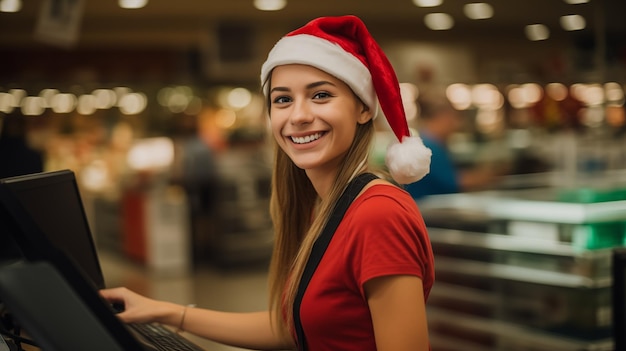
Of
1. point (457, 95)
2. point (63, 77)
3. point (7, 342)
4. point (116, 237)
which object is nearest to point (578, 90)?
point (7, 342)

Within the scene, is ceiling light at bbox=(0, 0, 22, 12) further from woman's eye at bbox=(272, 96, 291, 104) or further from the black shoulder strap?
the black shoulder strap

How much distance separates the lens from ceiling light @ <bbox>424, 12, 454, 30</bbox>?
28.1 feet

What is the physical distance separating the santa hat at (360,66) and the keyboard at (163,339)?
613 mm

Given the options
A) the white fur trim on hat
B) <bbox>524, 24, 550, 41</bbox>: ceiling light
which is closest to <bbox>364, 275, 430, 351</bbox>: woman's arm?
the white fur trim on hat

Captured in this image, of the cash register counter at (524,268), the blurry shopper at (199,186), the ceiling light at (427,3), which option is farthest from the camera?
the blurry shopper at (199,186)

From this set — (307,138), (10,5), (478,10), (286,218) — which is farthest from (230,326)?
(478,10)

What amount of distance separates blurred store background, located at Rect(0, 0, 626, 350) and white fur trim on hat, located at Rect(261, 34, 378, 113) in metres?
1.68

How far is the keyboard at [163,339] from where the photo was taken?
1682 millimetres

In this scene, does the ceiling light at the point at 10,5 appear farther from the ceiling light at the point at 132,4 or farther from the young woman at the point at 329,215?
the young woman at the point at 329,215

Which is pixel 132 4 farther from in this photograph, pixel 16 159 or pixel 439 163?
pixel 16 159

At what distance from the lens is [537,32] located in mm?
6836

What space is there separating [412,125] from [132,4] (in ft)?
14.0

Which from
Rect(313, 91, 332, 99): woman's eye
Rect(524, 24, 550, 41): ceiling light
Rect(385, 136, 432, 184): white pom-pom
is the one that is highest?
Rect(524, 24, 550, 41): ceiling light

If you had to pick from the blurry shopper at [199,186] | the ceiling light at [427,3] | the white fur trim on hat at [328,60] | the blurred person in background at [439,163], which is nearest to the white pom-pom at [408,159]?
the white fur trim on hat at [328,60]
